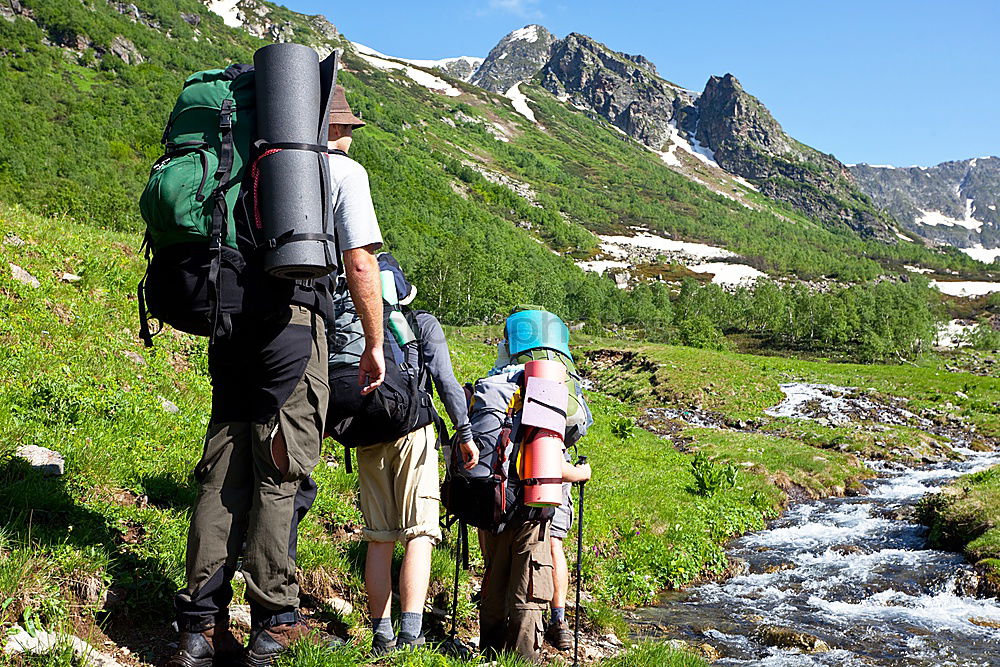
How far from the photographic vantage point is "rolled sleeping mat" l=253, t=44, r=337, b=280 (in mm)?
3387

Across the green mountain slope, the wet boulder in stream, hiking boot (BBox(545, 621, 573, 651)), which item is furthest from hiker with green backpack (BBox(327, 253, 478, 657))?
the green mountain slope

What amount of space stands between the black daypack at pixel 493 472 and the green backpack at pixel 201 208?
2.06m

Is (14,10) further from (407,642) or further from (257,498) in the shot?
(407,642)

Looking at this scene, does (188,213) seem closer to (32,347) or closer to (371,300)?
(371,300)

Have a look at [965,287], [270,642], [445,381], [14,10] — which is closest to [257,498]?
[270,642]

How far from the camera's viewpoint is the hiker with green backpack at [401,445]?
14.4ft

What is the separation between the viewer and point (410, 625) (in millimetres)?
4531

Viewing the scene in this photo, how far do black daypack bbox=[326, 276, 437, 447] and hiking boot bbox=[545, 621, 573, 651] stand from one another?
122 inches

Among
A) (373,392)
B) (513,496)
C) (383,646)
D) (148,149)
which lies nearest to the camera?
(373,392)

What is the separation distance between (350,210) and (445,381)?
57.9 inches

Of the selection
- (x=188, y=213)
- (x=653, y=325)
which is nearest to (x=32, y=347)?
(x=188, y=213)

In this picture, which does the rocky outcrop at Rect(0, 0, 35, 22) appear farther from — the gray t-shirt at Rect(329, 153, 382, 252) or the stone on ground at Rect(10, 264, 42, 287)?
the gray t-shirt at Rect(329, 153, 382, 252)

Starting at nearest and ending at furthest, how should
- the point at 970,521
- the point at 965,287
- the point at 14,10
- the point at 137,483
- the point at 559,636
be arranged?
the point at 137,483 → the point at 559,636 → the point at 970,521 → the point at 14,10 → the point at 965,287

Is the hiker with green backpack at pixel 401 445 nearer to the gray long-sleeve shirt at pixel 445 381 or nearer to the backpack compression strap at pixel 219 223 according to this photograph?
the gray long-sleeve shirt at pixel 445 381
